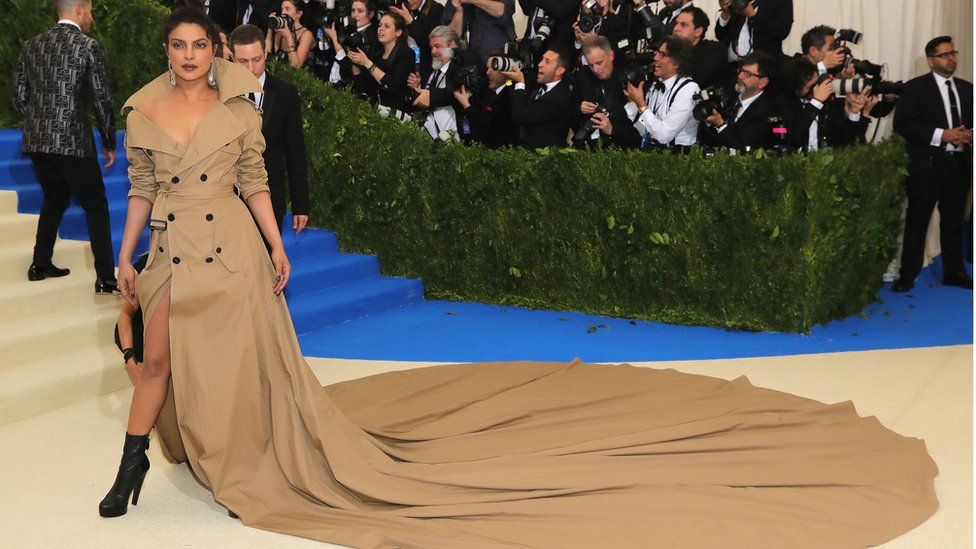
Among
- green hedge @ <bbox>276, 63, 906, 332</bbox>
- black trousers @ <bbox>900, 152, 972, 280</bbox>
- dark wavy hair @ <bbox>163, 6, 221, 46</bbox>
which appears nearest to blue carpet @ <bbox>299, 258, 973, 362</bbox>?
green hedge @ <bbox>276, 63, 906, 332</bbox>

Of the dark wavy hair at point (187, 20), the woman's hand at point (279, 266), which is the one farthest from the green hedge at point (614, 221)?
the dark wavy hair at point (187, 20)

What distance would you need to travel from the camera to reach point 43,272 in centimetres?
600

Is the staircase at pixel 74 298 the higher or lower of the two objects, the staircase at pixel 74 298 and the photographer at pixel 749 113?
the lower

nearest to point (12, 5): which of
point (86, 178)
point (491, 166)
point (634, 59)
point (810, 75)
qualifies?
point (86, 178)

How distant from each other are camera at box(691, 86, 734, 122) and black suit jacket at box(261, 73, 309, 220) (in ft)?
8.16

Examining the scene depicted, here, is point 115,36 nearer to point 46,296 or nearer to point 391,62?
point 391,62

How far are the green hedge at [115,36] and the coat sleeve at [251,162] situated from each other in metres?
4.20

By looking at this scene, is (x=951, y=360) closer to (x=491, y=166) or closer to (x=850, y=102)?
(x=850, y=102)

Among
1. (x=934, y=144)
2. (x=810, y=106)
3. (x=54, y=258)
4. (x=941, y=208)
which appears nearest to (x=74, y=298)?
(x=54, y=258)

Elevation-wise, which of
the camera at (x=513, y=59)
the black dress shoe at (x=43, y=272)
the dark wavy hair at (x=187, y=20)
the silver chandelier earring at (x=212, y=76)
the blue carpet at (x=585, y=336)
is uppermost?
the dark wavy hair at (x=187, y=20)

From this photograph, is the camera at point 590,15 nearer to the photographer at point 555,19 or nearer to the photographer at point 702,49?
the photographer at point 555,19

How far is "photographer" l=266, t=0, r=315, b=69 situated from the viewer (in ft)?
27.2

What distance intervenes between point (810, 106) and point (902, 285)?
1600 mm

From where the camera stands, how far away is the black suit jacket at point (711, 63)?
734cm
